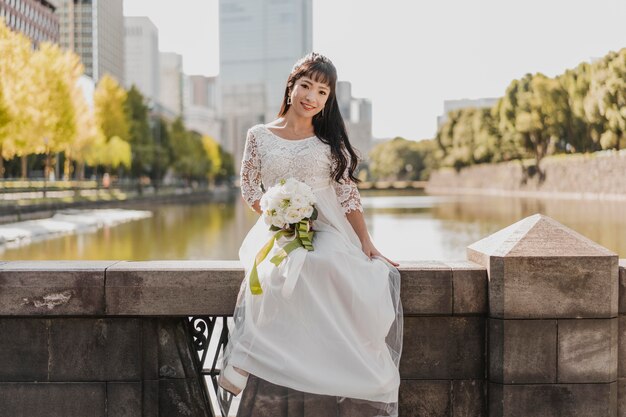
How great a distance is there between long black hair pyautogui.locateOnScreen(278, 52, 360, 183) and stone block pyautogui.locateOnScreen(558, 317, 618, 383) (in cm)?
149

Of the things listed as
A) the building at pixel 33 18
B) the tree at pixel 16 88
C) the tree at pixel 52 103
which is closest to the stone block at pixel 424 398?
the tree at pixel 16 88

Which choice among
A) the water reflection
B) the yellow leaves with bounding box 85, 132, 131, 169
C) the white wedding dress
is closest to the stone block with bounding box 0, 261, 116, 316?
the white wedding dress

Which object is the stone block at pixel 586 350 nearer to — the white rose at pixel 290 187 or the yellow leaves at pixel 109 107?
the white rose at pixel 290 187

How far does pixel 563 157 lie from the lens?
198 ft

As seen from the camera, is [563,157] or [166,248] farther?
[563,157]

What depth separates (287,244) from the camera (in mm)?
3842

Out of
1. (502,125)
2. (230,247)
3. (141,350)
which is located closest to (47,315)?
(141,350)

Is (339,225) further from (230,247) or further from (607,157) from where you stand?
(607,157)

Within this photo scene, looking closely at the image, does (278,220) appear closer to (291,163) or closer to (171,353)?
(291,163)

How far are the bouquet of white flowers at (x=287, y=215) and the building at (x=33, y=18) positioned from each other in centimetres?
7525

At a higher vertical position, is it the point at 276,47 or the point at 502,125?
the point at 276,47

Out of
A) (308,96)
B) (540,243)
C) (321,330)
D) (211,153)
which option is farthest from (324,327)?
(211,153)

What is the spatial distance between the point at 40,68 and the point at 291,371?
35.3 metres

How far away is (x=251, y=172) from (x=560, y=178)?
59482mm
